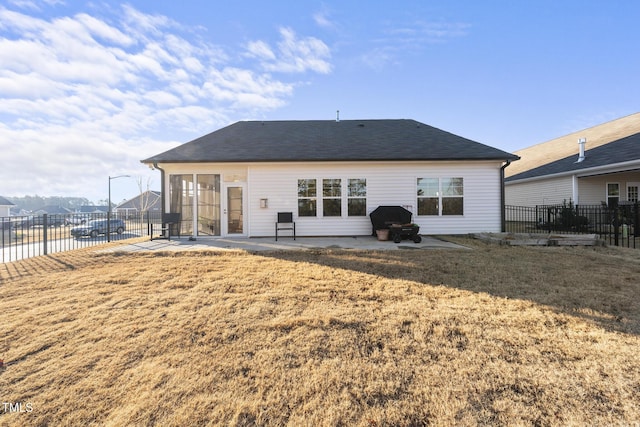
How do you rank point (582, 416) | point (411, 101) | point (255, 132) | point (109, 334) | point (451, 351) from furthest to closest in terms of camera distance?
point (411, 101), point (255, 132), point (109, 334), point (451, 351), point (582, 416)

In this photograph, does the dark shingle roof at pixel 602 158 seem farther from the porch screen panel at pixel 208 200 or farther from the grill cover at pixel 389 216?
the porch screen panel at pixel 208 200

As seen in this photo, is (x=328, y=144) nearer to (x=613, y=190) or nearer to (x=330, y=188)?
(x=330, y=188)

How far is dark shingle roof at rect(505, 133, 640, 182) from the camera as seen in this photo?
11703 mm

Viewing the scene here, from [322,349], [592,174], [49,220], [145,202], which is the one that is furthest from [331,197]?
[145,202]

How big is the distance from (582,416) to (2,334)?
548cm

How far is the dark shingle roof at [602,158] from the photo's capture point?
1170cm

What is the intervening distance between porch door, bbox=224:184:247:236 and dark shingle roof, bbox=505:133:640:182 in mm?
16603

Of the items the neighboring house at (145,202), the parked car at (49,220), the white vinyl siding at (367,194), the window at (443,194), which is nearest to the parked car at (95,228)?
the parked car at (49,220)

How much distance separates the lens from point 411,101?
1587cm

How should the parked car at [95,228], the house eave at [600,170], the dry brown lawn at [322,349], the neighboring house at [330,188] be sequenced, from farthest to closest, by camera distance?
1. the parked car at [95,228]
2. the house eave at [600,170]
3. the neighboring house at [330,188]
4. the dry brown lawn at [322,349]

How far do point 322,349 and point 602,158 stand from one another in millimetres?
18090

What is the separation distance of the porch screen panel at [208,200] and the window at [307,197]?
137 inches

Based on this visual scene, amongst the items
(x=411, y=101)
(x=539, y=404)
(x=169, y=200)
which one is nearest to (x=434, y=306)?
(x=539, y=404)

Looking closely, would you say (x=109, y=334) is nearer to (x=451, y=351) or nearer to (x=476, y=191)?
(x=451, y=351)
